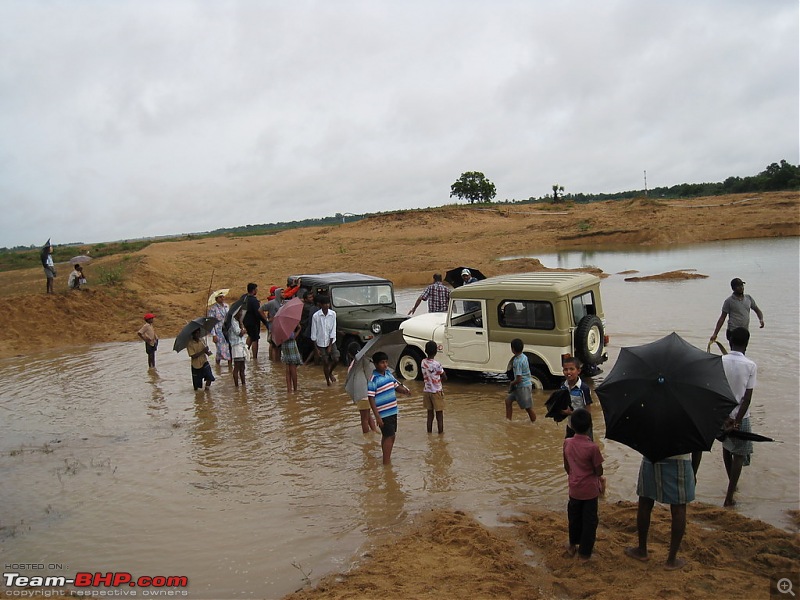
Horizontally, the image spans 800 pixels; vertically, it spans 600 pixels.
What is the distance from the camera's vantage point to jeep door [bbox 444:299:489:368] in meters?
10.3

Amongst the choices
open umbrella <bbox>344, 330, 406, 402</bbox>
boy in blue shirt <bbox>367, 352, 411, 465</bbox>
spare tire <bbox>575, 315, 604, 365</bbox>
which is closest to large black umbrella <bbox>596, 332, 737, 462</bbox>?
boy in blue shirt <bbox>367, 352, 411, 465</bbox>

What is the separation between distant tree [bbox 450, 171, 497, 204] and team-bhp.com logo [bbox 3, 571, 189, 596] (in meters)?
72.3

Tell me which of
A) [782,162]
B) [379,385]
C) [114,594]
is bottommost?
[114,594]

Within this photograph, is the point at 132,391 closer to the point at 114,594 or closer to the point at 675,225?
the point at 114,594

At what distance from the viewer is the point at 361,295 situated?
1351 centimetres

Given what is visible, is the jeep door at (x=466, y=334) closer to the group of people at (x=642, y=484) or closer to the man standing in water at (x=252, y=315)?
the man standing in water at (x=252, y=315)

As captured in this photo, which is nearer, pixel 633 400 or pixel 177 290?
pixel 633 400

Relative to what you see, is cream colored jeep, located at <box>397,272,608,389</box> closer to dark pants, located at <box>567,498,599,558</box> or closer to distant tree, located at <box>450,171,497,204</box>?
dark pants, located at <box>567,498,599,558</box>

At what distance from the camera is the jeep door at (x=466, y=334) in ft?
33.7

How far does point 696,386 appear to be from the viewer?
4.54 meters

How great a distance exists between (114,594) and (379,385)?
3293 millimetres

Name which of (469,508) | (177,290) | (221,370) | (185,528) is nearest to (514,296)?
(469,508)

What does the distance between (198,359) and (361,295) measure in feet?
12.4

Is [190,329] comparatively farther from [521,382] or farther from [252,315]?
[521,382]
